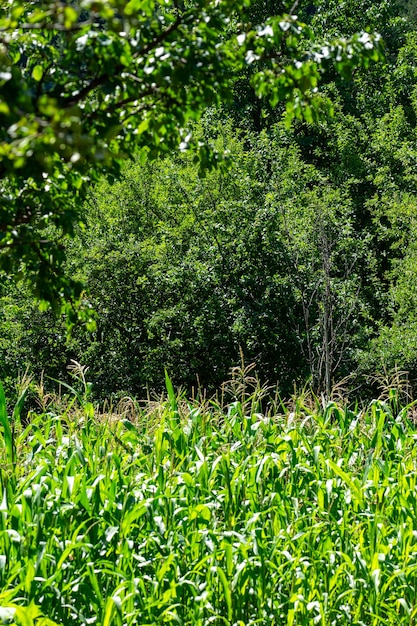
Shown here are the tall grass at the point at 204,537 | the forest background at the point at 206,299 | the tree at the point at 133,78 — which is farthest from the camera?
the forest background at the point at 206,299

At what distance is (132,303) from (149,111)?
8536mm

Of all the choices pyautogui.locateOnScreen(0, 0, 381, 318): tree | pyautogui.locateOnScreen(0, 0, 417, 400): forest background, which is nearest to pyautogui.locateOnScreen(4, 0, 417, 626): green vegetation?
pyautogui.locateOnScreen(0, 0, 381, 318): tree

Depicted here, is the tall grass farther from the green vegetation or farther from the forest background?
the forest background

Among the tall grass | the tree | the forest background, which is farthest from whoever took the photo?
the forest background

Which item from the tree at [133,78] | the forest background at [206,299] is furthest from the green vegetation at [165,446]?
the forest background at [206,299]

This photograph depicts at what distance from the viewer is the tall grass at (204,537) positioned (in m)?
3.12

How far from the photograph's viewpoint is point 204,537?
3395mm

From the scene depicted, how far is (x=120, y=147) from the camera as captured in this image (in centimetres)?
255

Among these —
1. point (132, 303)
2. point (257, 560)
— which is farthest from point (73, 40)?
point (132, 303)

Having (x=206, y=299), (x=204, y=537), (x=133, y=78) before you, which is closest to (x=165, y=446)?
(x=204, y=537)

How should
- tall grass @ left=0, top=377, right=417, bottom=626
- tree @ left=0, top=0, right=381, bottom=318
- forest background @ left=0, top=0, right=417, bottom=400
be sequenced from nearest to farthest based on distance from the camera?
tree @ left=0, top=0, right=381, bottom=318 < tall grass @ left=0, top=377, right=417, bottom=626 < forest background @ left=0, top=0, right=417, bottom=400

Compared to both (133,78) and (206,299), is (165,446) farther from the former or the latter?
(206,299)

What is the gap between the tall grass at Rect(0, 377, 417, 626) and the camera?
10.2ft

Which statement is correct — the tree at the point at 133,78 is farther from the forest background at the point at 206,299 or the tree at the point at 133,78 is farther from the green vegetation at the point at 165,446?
the forest background at the point at 206,299
